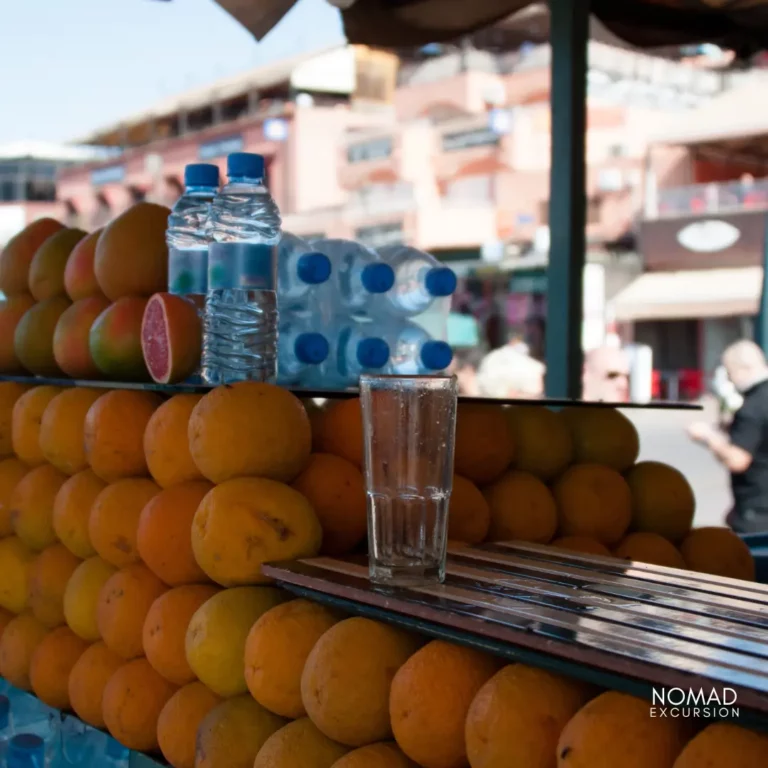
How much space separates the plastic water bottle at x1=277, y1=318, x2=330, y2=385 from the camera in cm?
211

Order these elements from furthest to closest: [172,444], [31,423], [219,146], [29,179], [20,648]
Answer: [29,179]
[219,146]
[31,423]
[20,648]
[172,444]

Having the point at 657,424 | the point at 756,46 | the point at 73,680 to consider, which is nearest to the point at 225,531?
the point at 73,680

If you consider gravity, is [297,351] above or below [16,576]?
above

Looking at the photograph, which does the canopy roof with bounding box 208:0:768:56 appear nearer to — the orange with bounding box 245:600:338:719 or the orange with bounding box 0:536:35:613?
the orange with bounding box 0:536:35:613

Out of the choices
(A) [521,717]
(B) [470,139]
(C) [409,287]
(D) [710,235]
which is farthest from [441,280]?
(B) [470,139]

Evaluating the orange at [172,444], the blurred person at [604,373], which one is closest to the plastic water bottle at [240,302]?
the orange at [172,444]

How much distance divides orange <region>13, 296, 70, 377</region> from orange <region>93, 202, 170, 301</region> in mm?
Result: 247

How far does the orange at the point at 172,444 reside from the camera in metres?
1.54

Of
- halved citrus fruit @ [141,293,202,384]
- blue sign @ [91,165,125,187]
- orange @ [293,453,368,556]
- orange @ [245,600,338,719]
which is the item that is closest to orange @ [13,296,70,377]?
halved citrus fruit @ [141,293,202,384]

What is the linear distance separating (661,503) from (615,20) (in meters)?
1.94

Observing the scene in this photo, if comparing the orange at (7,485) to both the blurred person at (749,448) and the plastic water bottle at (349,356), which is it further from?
the blurred person at (749,448)

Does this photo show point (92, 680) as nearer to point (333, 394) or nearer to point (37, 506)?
point (37, 506)

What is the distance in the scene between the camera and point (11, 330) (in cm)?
228

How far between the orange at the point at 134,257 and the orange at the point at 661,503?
36.6 inches
